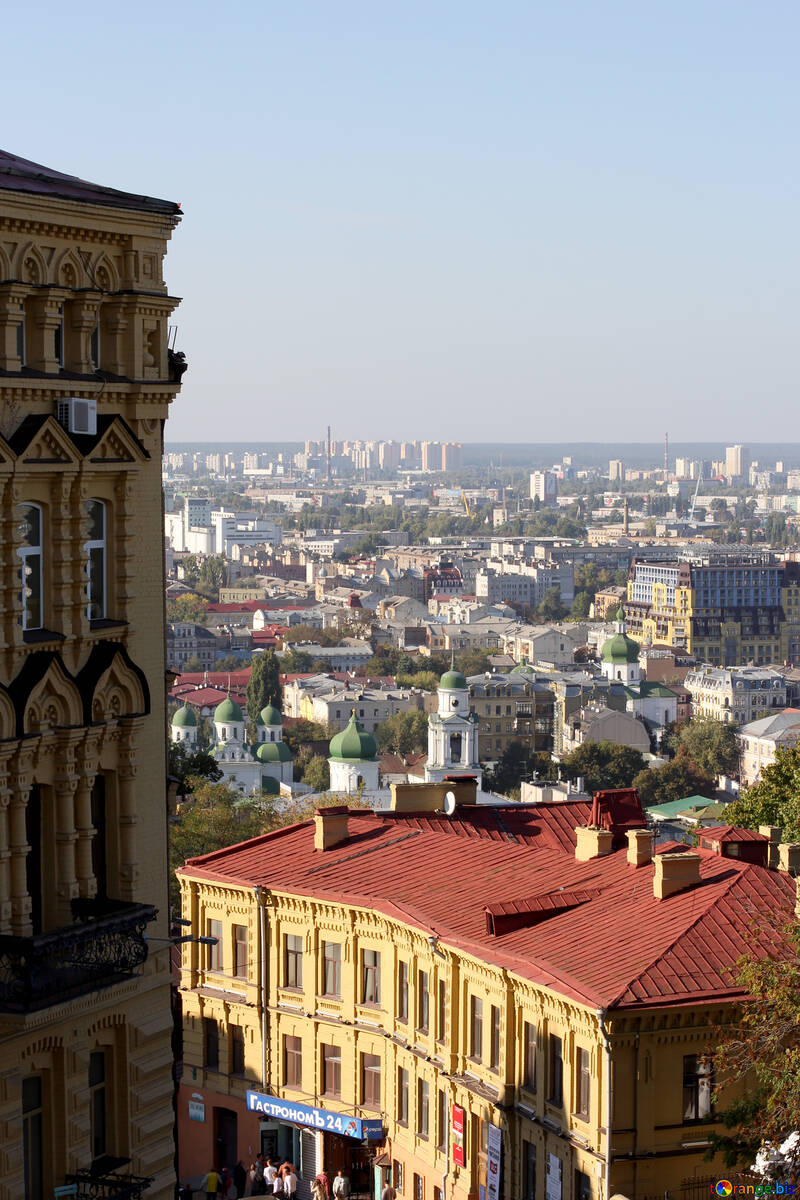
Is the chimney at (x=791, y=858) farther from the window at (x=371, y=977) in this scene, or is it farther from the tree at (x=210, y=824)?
the tree at (x=210, y=824)

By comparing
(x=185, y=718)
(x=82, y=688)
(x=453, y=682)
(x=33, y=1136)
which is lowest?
(x=185, y=718)

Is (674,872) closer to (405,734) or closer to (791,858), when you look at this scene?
(791,858)

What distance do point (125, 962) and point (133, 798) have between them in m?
1.49

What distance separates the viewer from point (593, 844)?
31938 millimetres

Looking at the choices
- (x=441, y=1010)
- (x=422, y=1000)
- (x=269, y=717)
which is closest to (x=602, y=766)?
(x=269, y=717)

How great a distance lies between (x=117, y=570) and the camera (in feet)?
60.5

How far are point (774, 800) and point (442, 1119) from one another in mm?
20570

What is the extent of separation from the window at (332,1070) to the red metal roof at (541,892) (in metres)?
2.33

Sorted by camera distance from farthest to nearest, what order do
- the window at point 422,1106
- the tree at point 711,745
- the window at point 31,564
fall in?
the tree at point 711,745, the window at point 422,1106, the window at point 31,564

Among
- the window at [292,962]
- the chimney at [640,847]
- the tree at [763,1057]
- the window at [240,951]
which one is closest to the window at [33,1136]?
the tree at [763,1057]

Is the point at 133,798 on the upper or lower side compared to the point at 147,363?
lower

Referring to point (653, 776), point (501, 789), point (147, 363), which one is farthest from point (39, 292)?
point (501, 789)

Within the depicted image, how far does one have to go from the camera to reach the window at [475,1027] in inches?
1113

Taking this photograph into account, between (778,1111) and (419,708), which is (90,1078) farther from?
(419,708)
